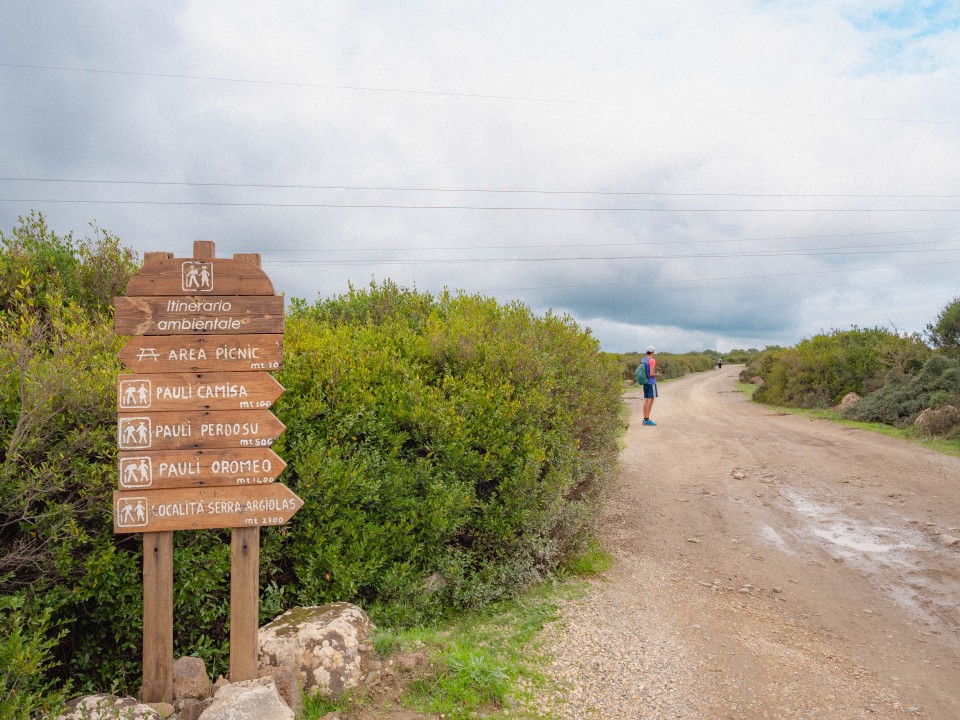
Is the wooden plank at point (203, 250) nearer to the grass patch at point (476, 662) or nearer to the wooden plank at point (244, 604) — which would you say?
the wooden plank at point (244, 604)

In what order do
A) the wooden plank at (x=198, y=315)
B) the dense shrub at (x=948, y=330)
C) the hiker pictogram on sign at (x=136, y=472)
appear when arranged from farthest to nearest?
the dense shrub at (x=948, y=330) < the wooden plank at (x=198, y=315) < the hiker pictogram on sign at (x=136, y=472)

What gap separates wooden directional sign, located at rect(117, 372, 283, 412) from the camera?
3875mm

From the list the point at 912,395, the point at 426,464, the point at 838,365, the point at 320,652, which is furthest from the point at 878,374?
the point at 320,652

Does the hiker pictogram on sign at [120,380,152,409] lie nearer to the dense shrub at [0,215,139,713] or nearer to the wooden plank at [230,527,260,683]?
the dense shrub at [0,215,139,713]

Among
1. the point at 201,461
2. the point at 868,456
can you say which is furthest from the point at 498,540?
the point at 868,456

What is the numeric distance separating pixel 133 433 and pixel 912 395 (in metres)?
20.7

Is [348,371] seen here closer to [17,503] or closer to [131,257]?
[17,503]

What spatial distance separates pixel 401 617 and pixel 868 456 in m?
12.2

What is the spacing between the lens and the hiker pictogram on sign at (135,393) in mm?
3848

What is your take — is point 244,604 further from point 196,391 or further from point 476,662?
point 476,662

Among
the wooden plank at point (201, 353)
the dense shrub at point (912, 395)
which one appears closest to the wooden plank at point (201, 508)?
the wooden plank at point (201, 353)

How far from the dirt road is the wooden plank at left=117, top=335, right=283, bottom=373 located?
311 cm

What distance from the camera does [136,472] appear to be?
150 inches

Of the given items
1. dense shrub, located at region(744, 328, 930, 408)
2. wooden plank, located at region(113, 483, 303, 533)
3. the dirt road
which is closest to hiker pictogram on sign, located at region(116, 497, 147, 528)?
wooden plank, located at region(113, 483, 303, 533)
